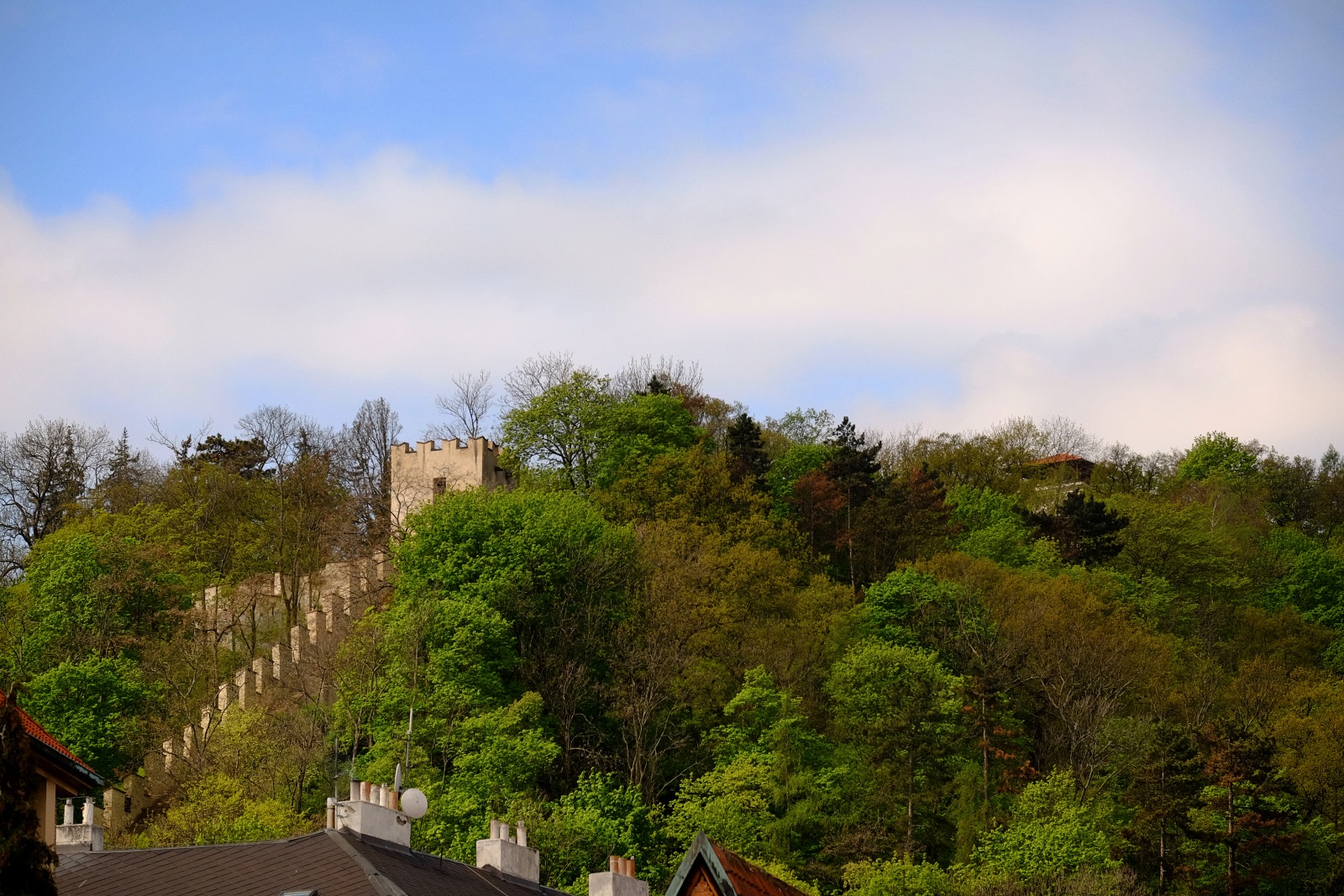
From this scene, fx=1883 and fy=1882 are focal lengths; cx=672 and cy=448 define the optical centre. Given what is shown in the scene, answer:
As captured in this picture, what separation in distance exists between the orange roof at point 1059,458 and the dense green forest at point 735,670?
72.5 ft

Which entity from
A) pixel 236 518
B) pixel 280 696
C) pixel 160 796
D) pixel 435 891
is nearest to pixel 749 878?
pixel 435 891

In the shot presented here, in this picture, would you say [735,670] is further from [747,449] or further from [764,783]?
[747,449]

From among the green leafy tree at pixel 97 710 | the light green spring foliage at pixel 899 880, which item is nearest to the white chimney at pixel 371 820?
the light green spring foliage at pixel 899 880

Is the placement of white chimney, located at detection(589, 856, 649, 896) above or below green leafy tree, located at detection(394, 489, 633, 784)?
below

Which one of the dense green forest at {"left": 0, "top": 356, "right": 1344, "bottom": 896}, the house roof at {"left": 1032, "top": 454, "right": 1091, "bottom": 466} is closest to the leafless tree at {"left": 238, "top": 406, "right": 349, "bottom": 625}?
the dense green forest at {"left": 0, "top": 356, "right": 1344, "bottom": 896}

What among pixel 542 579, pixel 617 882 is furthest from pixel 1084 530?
pixel 617 882

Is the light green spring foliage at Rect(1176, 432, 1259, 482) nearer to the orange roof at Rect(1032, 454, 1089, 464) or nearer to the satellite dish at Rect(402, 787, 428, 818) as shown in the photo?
the orange roof at Rect(1032, 454, 1089, 464)

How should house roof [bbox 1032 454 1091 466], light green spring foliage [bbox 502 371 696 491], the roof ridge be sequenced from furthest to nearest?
house roof [bbox 1032 454 1091 466], light green spring foliage [bbox 502 371 696 491], the roof ridge

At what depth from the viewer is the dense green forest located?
5544cm

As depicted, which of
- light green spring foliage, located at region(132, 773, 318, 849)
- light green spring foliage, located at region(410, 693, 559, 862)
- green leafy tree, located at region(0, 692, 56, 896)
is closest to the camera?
green leafy tree, located at region(0, 692, 56, 896)

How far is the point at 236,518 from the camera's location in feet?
295

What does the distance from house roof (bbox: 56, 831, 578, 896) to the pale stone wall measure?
5843cm

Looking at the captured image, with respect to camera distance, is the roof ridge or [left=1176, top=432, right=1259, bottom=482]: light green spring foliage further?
[left=1176, top=432, right=1259, bottom=482]: light green spring foliage

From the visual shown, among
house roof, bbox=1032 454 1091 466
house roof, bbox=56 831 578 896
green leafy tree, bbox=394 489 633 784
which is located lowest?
house roof, bbox=56 831 578 896
